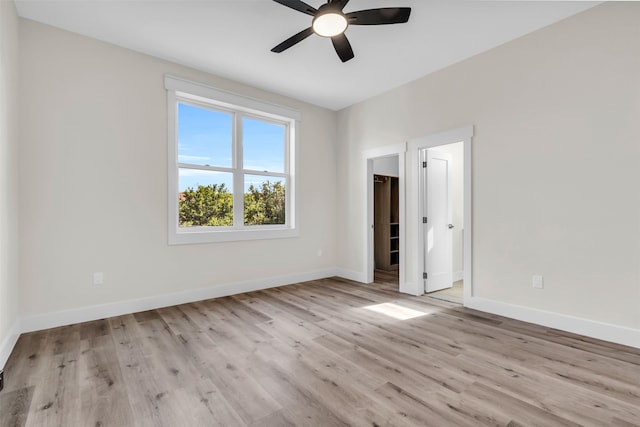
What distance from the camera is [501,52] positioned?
3.27m

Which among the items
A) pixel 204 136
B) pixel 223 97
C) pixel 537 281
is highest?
pixel 223 97

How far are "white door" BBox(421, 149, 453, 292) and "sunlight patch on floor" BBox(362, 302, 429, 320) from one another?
0.81 meters

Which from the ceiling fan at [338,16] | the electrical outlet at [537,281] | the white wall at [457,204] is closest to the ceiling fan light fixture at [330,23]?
the ceiling fan at [338,16]

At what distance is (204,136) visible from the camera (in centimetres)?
410

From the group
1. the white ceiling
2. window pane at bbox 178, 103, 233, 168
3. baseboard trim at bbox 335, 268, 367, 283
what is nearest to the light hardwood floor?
baseboard trim at bbox 335, 268, 367, 283

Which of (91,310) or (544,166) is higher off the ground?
(544,166)

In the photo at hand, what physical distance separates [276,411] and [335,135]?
4.55 m

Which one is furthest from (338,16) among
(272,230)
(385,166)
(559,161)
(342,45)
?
(385,166)

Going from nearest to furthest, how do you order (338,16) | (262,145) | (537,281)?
(338,16), (537,281), (262,145)

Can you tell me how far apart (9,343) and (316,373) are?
8.07 feet

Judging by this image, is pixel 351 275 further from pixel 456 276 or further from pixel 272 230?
pixel 456 276

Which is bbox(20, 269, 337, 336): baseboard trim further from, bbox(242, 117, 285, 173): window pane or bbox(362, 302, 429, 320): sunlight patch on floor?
bbox(242, 117, 285, 173): window pane

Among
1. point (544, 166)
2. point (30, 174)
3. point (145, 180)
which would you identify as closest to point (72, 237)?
point (30, 174)

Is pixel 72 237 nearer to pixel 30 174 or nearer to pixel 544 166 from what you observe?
pixel 30 174
